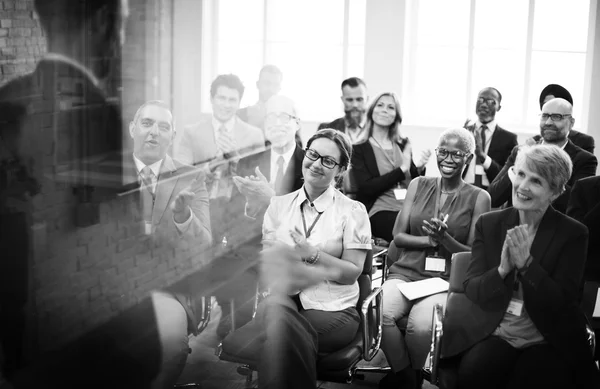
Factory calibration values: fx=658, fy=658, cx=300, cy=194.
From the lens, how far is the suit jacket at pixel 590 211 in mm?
2061

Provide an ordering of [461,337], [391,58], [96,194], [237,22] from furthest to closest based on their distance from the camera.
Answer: [391,58], [461,337], [237,22], [96,194]

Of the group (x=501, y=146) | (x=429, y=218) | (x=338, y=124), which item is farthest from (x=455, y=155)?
(x=501, y=146)

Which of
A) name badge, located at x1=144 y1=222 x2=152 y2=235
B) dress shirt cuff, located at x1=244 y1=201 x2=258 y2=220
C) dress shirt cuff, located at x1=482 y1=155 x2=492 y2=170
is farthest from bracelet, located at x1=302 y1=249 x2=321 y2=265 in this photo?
dress shirt cuff, located at x1=482 y1=155 x2=492 y2=170

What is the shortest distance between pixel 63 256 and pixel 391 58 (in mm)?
4455

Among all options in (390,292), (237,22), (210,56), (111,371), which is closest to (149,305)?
(111,371)

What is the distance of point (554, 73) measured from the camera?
566cm

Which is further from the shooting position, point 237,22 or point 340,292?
point 340,292

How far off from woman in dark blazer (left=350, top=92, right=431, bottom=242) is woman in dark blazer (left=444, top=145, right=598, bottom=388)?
47.3 inches

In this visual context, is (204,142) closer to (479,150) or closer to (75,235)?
(75,235)

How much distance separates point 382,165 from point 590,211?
1.02 m

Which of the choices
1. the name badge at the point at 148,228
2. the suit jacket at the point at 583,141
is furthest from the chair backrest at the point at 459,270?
the suit jacket at the point at 583,141

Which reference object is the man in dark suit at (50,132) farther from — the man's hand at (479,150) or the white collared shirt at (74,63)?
the man's hand at (479,150)

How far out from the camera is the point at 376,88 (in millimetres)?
5633

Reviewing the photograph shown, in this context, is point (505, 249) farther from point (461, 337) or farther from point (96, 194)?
point (96, 194)
